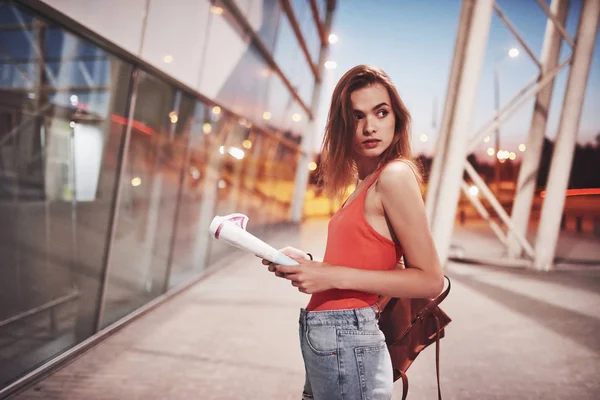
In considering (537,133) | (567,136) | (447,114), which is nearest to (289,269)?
(447,114)

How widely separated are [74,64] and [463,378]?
9633mm

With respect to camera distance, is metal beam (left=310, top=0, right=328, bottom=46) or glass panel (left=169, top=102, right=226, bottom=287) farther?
metal beam (left=310, top=0, right=328, bottom=46)

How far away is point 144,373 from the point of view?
3.29m

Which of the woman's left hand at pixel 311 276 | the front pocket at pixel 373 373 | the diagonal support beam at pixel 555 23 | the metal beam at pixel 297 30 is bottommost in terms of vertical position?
the front pocket at pixel 373 373

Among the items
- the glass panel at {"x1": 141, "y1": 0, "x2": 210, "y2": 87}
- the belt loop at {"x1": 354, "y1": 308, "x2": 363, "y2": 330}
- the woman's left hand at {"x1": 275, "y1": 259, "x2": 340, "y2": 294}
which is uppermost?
the glass panel at {"x1": 141, "y1": 0, "x2": 210, "y2": 87}

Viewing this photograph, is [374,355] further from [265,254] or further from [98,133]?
[98,133]

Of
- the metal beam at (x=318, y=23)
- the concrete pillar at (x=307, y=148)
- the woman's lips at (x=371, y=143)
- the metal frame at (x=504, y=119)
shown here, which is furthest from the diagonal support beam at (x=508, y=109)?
the concrete pillar at (x=307, y=148)

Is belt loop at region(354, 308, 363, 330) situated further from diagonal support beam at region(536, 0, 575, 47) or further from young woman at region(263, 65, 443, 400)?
diagonal support beam at region(536, 0, 575, 47)

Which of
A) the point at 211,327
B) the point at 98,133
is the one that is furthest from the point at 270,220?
the point at 211,327

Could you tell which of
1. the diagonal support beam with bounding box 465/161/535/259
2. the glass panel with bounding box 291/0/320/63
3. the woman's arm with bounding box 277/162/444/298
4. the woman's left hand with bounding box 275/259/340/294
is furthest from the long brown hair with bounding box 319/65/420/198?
the glass panel with bounding box 291/0/320/63

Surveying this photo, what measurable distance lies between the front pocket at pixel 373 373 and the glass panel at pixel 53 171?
6648 millimetres

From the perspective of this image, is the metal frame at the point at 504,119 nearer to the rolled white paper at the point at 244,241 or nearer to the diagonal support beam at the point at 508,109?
the diagonal support beam at the point at 508,109

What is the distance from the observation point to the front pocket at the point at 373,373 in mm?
1097

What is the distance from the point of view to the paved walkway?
10.2 feet
